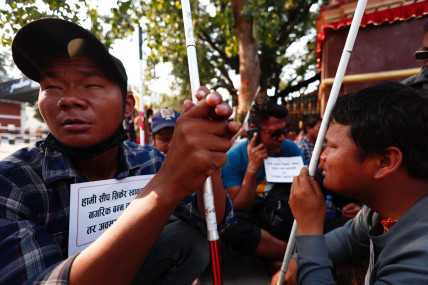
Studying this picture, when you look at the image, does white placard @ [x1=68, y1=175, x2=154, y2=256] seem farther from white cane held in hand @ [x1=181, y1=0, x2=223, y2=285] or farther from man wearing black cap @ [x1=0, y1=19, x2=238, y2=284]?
white cane held in hand @ [x1=181, y1=0, x2=223, y2=285]

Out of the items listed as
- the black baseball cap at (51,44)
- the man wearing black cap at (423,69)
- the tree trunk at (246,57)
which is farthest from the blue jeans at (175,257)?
the tree trunk at (246,57)

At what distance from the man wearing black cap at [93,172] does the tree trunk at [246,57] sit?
7360 millimetres

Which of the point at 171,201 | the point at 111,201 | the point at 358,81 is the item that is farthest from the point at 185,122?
the point at 358,81

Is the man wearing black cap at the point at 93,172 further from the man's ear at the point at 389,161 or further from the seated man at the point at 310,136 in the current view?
the seated man at the point at 310,136

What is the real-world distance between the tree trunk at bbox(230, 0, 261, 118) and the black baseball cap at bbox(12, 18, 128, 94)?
24.5 feet

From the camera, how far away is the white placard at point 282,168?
104 inches

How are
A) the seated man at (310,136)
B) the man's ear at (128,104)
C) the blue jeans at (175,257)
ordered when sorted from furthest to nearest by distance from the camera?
the seated man at (310,136) → the man's ear at (128,104) → the blue jeans at (175,257)

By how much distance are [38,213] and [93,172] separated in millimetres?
339

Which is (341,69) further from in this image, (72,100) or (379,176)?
(72,100)

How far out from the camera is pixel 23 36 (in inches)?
44.8

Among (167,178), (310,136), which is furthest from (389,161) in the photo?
(310,136)

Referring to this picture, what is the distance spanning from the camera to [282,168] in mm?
2734

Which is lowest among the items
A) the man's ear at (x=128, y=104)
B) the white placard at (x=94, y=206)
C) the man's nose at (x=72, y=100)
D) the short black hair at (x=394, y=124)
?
the white placard at (x=94, y=206)

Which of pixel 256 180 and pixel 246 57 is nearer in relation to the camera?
pixel 256 180
